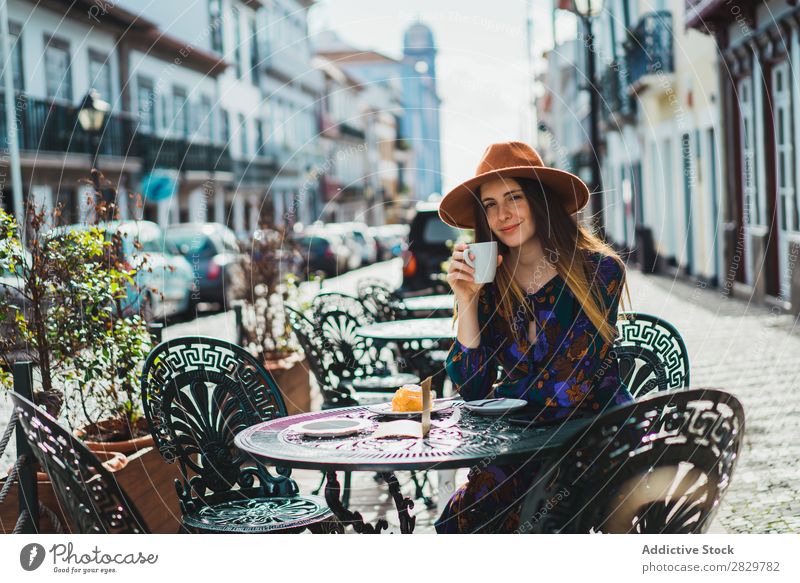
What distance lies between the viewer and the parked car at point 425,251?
42.0ft

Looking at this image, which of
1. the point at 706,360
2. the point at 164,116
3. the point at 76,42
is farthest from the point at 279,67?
the point at 706,360

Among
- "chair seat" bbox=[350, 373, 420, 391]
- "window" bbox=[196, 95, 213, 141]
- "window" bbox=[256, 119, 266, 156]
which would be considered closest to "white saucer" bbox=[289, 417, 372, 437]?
"chair seat" bbox=[350, 373, 420, 391]

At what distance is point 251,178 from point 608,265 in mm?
40854

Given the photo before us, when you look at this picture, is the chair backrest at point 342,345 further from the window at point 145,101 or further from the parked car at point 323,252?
the window at point 145,101

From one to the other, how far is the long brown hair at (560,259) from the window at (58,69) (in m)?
21.7

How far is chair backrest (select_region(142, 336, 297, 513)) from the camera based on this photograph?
3.93 m

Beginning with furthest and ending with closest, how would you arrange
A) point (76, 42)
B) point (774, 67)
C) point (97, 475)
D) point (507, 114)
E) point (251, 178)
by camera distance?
point (251, 178) → point (76, 42) → point (774, 67) → point (507, 114) → point (97, 475)

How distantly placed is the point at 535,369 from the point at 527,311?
0.66 ft

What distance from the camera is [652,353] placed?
14.5 ft

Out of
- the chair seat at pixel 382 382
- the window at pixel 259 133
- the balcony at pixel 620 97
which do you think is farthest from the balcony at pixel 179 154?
the chair seat at pixel 382 382

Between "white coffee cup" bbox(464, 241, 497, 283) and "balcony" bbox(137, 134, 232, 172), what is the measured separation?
21.9 metres

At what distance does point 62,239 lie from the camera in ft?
15.0

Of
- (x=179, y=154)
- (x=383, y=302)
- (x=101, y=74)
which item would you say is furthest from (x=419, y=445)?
(x=179, y=154)
